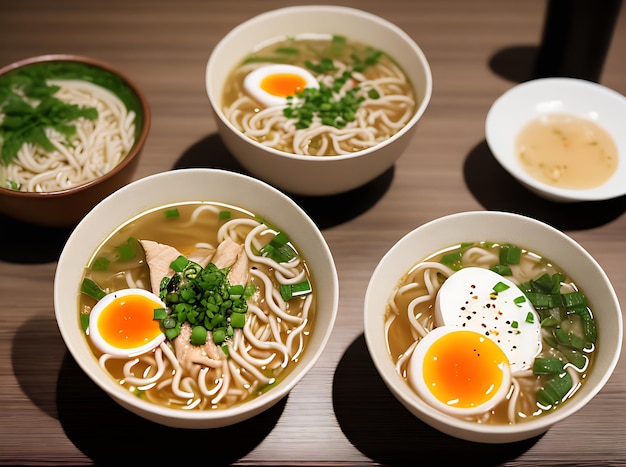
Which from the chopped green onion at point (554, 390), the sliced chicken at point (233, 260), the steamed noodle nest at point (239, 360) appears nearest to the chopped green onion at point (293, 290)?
the steamed noodle nest at point (239, 360)

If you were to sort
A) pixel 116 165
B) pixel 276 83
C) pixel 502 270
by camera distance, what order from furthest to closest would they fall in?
pixel 276 83
pixel 116 165
pixel 502 270

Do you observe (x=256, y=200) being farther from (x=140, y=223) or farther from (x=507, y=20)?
(x=507, y=20)

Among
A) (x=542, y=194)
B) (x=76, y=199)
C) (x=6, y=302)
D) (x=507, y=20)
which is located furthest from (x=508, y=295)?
(x=507, y=20)

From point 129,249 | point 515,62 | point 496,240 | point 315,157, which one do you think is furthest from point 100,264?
point 515,62

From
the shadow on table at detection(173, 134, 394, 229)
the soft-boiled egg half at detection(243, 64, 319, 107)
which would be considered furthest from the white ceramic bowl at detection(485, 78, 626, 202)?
the soft-boiled egg half at detection(243, 64, 319, 107)

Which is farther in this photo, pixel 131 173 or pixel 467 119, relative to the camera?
pixel 467 119

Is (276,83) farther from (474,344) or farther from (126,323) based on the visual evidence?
(474,344)
